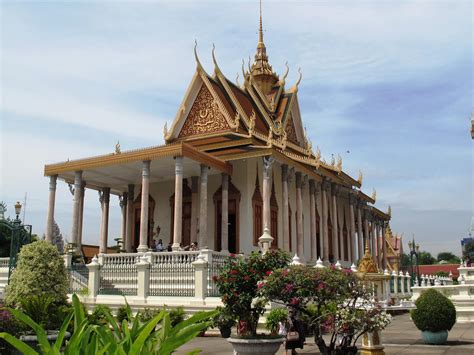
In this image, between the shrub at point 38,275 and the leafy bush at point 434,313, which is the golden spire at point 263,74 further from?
the leafy bush at point 434,313

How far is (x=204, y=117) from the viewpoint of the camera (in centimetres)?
2528

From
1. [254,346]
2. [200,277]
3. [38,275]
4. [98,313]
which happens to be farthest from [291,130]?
[254,346]

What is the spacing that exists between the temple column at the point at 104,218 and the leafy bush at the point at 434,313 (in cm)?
1714

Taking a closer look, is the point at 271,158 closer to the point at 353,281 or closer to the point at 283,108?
the point at 283,108

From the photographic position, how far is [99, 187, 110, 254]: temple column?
25.1m

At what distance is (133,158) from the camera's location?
20359 mm

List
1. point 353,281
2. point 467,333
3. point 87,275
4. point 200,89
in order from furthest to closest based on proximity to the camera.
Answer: point 200,89 < point 87,275 < point 467,333 < point 353,281

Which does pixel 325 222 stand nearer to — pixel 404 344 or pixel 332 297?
pixel 404 344

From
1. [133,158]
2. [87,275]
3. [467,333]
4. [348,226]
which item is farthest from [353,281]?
[348,226]

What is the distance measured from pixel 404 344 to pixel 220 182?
1361 centimetres

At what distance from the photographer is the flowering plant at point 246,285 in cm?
950

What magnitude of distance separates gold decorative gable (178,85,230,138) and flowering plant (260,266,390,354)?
16.6 meters

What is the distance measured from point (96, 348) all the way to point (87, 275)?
49.0 feet

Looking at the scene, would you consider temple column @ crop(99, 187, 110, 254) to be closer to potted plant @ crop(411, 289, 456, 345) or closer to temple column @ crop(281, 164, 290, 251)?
temple column @ crop(281, 164, 290, 251)
